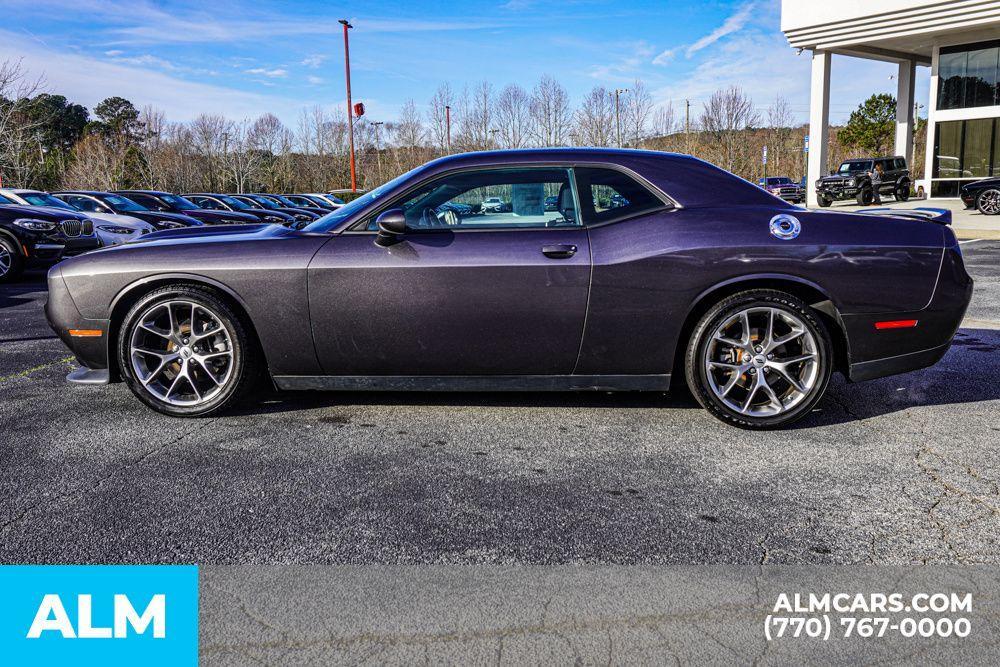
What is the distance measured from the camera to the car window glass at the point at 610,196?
412 centimetres

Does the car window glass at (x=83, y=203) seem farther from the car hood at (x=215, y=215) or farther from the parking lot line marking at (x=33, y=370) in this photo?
the parking lot line marking at (x=33, y=370)

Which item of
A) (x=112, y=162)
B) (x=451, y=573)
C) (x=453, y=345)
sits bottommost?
(x=451, y=573)

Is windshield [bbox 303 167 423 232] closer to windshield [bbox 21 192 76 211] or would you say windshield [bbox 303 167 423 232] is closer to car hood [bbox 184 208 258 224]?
windshield [bbox 21 192 76 211]

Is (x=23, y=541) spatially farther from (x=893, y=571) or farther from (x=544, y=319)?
(x=893, y=571)

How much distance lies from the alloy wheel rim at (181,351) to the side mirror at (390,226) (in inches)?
40.0

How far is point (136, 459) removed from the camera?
3.68 metres

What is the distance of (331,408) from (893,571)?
10.0 feet

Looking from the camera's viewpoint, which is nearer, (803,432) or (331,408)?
(803,432)

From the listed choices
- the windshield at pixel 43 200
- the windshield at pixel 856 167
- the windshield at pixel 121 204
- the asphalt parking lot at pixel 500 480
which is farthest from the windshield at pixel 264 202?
the asphalt parking lot at pixel 500 480

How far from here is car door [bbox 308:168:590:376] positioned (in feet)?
13.1

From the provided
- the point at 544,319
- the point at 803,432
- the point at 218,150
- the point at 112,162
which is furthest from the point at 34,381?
the point at 218,150

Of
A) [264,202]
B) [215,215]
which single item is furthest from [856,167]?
[215,215]

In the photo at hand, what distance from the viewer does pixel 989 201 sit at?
2105cm

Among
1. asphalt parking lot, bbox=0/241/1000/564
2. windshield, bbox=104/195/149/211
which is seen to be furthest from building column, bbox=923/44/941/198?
asphalt parking lot, bbox=0/241/1000/564
